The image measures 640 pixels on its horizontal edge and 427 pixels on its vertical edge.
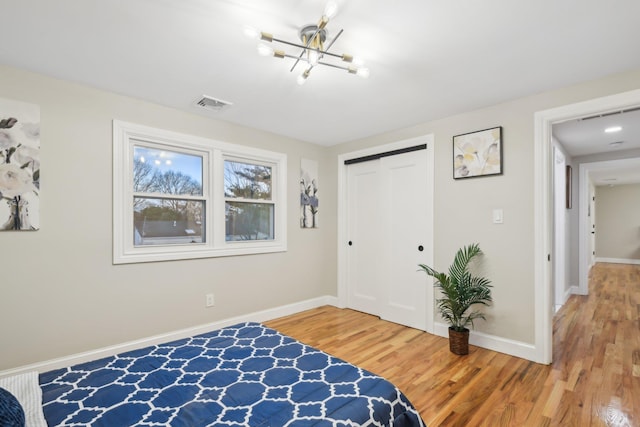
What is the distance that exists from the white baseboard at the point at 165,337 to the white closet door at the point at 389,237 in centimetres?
65

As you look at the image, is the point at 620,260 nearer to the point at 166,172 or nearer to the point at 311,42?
the point at 311,42

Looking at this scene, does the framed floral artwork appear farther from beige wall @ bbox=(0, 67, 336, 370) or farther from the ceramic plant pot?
beige wall @ bbox=(0, 67, 336, 370)

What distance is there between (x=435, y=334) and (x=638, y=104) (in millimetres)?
2608

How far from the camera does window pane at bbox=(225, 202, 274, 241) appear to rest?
3581 mm

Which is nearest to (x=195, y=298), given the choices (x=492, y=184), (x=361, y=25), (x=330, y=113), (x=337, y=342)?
(x=337, y=342)

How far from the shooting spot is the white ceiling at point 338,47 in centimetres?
165

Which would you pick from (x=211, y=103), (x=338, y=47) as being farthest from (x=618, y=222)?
(x=211, y=103)

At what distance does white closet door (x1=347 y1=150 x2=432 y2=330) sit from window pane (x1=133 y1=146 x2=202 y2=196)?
6.79 ft

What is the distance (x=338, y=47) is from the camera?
6.54ft

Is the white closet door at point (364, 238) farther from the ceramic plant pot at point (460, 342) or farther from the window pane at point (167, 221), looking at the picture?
the window pane at point (167, 221)

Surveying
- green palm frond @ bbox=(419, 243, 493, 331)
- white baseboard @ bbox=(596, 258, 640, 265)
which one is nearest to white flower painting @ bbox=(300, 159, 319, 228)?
green palm frond @ bbox=(419, 243, 493, 331)

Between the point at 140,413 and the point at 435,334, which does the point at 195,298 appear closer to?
the point at 140,413

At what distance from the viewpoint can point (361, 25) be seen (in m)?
1.77

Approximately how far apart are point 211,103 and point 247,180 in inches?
42.0
